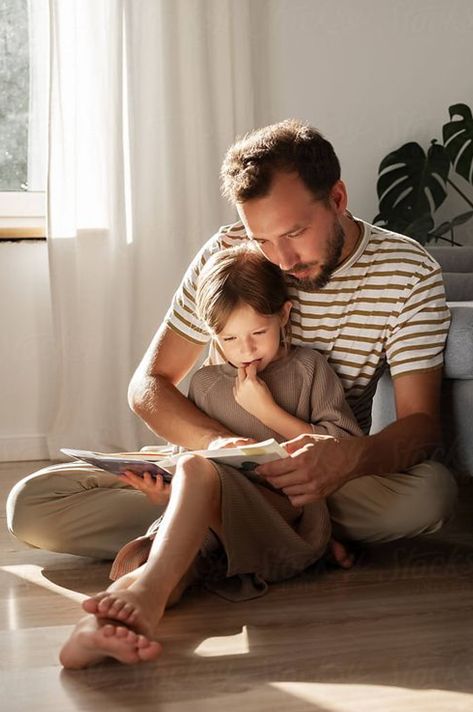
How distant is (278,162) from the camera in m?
2.02

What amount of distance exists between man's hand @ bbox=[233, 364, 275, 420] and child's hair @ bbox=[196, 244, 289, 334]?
0.10 metres

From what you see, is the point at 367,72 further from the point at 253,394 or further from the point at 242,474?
the point at 242,474

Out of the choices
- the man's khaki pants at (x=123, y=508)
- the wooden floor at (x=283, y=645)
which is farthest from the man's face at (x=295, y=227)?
the wooden floor at (x=283, y=645)

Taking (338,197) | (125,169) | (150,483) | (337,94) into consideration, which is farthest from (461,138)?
(150,483)

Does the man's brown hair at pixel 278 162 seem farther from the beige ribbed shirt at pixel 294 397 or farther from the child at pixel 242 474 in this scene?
the beige ribbed shirt at pixel 294 397

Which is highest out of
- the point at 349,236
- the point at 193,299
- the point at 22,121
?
the point at 22,121

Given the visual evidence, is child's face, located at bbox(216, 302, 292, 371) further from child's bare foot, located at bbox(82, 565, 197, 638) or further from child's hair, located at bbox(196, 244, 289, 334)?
child's bare foot, located at bbox(82, 565, 197, 638)

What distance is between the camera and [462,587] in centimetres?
194

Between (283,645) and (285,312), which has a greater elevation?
(285,312)

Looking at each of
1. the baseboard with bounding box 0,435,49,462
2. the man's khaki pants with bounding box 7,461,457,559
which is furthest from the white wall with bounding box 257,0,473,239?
the man's khaki pants with bounding box 7,461,457,559

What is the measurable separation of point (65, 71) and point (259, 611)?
2306 millimetres

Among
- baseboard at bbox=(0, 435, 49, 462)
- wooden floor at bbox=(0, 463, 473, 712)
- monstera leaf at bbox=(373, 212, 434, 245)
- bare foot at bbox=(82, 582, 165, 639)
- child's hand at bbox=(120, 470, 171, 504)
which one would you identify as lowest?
baseboard at bbox=(0, 435, 49, 462)

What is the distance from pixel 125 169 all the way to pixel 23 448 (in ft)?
3.43

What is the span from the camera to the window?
144 inches
